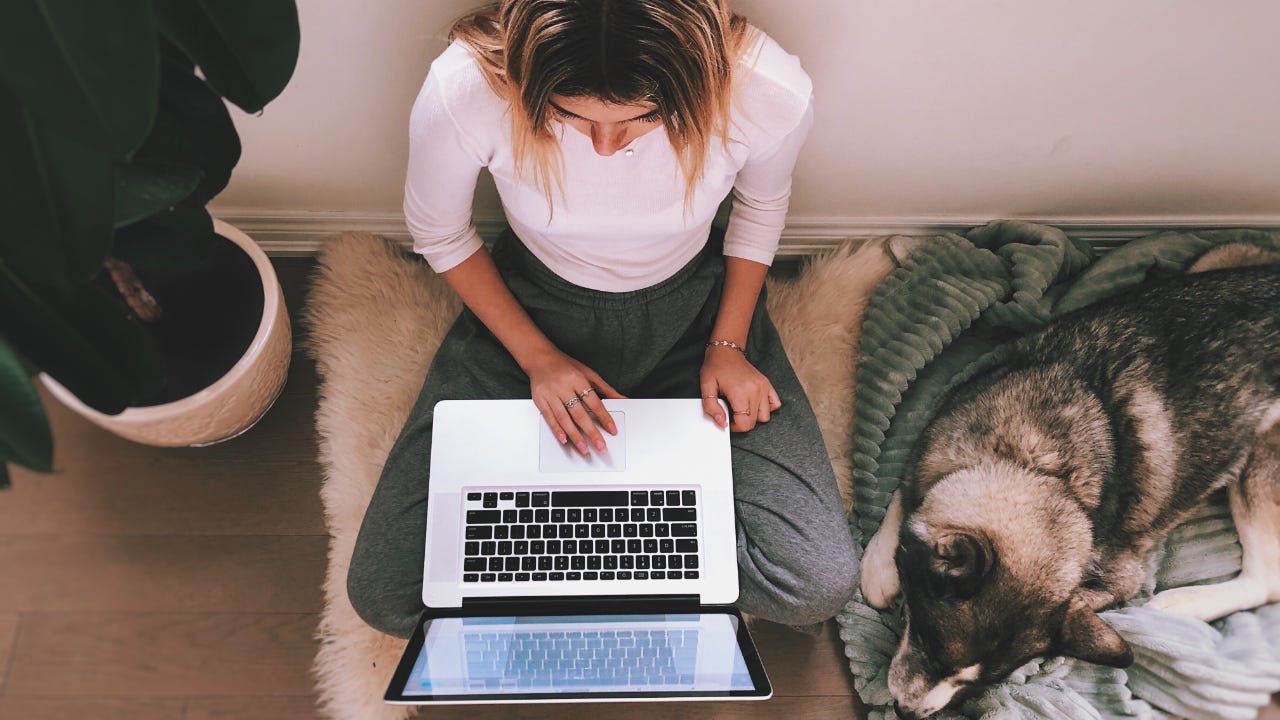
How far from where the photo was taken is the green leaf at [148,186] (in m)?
0.72

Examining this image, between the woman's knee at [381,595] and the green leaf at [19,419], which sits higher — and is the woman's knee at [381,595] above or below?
below

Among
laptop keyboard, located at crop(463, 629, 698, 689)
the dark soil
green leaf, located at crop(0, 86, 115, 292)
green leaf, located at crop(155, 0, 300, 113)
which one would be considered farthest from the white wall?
laptop keyboard, located at crop(463, 629, 698, 689)

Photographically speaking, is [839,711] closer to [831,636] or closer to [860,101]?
[831,636]

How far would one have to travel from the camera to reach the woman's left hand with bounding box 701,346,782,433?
1.14 m

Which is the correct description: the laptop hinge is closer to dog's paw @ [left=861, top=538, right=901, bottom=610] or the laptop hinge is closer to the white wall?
dog's paw @ [left=861, top=538, right=901, bottom=610]

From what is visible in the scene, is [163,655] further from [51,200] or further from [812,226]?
[812,226]

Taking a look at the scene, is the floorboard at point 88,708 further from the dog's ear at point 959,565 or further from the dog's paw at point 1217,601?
the dog's paw at point 1217,601

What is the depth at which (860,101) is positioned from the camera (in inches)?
46.1

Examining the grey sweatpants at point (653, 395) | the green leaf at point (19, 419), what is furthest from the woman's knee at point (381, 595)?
the green leaf at point (19, 419)

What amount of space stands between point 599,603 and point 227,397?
642 millimetres

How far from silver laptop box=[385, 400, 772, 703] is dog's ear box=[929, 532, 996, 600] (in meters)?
0.35

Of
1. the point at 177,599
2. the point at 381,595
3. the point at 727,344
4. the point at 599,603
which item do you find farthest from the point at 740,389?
the point at 177,599

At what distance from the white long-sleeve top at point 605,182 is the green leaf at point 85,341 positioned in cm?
38

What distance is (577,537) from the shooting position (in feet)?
3.42
